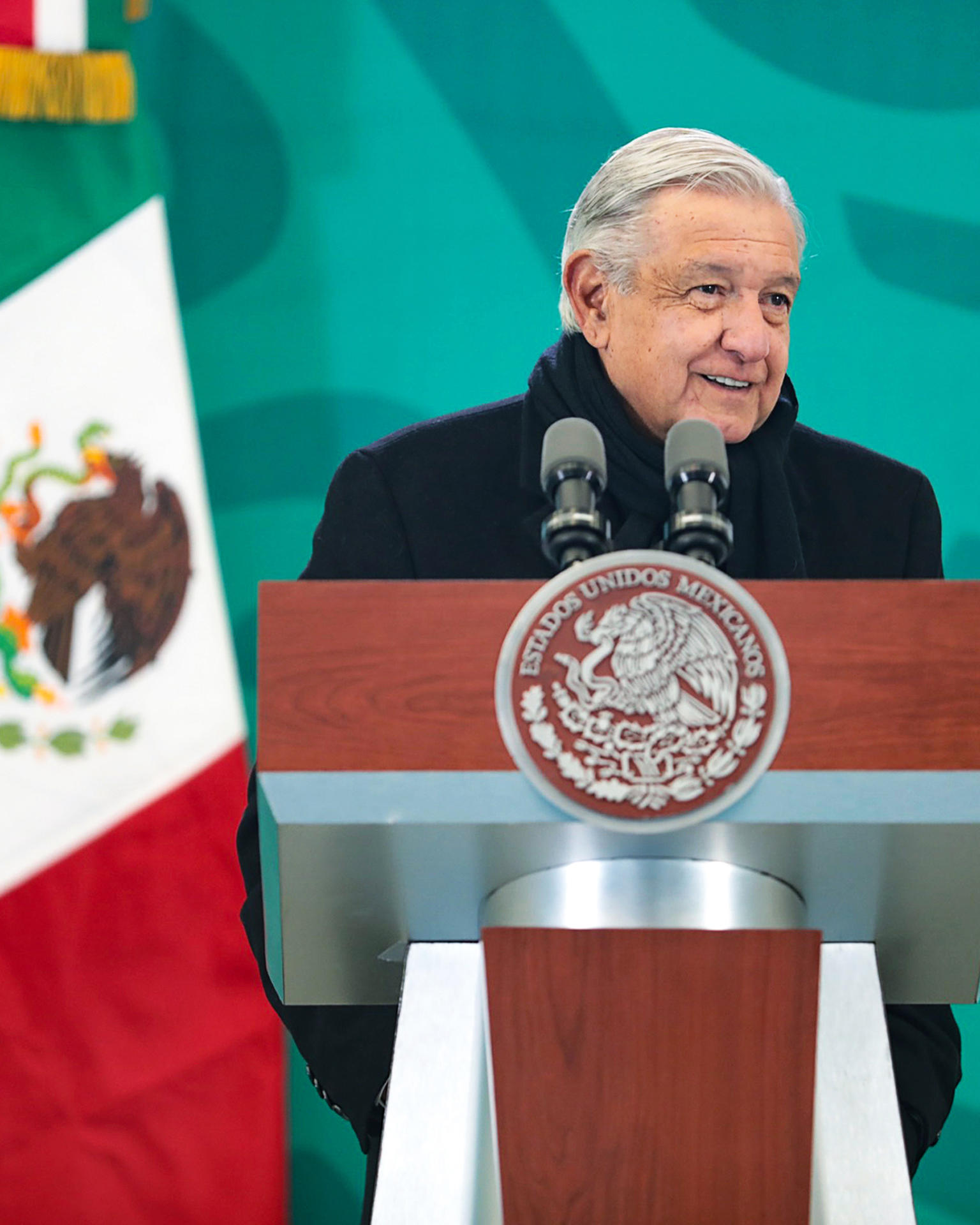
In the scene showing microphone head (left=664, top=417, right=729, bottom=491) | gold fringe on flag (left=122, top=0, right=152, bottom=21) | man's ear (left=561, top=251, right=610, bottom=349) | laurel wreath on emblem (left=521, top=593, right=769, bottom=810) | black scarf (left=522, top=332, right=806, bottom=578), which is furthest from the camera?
gold fringe on flag (left=122, top=0, right=152, bottom=21)

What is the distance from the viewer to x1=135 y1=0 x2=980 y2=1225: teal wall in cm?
278

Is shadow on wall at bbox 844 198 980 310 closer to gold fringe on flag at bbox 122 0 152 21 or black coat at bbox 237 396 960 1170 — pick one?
black coat at bbox 237 396 960 1170

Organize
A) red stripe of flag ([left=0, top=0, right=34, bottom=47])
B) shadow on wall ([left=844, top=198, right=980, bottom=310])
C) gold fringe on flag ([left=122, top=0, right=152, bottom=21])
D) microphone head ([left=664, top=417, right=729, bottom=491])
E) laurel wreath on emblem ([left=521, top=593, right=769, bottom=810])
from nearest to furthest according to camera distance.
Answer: laurel wreath on emblem ([left=521, top=593, right=769, bottom=810]), microphone head ([left=664, top=417, right=729, bottom=491]), red stripe of flag ([left=0, top=0, right=34, bottom=47]), gold fringe on flag ([left=122, top=0, right=152, bottom=21]), shadow on wall ([left=844, top=198, right=980, bottom=310])

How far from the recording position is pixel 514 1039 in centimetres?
103

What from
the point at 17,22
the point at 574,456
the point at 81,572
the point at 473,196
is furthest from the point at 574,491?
the point at 473,196

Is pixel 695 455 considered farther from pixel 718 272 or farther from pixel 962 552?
pixel 962 552

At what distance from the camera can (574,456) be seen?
1.09 m

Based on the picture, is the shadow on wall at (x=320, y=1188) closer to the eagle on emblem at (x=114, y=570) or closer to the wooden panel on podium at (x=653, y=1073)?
the eagle on emblem at (x=114, y=570)

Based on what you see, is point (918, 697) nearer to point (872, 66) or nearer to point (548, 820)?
point (548, 820)

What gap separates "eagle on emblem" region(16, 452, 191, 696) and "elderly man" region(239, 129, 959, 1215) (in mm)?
830

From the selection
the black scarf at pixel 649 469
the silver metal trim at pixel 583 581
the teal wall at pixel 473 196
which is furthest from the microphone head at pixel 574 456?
the teal wall at pixel 473 196

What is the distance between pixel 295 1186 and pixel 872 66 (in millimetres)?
2363

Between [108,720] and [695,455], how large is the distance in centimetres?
157

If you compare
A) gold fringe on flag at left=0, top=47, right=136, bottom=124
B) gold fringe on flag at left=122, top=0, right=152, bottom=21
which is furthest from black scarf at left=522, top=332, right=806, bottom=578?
gold fringe on flag at left=122, top=0, right=152, bottom=21
